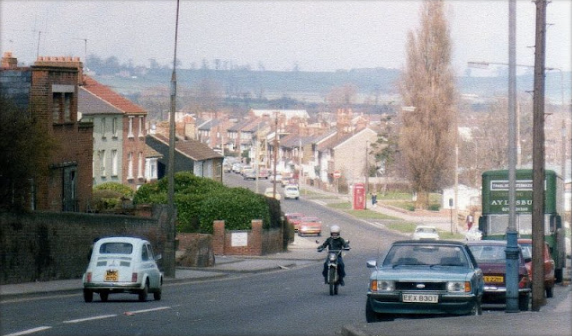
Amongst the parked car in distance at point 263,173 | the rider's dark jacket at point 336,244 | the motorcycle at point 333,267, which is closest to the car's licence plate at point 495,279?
the motorcycle at point 333,267

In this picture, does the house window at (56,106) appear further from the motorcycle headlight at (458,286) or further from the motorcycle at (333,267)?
the motorcycle headlight at (458,286)

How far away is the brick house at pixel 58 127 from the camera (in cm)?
3541

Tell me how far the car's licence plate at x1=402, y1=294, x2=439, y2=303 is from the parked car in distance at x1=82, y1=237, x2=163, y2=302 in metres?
8.70

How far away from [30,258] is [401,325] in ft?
56.8

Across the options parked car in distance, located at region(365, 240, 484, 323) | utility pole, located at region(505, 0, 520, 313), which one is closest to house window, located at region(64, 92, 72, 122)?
utility pole, located at region(505, 0, 520, 313)

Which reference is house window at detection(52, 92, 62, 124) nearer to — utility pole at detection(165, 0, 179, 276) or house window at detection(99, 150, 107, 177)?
A: utility pole at detection(165, 0, 179, 276)

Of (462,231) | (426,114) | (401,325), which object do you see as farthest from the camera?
(426,114)

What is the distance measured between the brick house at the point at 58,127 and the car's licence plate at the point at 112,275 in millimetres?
10239

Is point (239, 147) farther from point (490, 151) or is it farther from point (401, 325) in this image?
point (401, 325)

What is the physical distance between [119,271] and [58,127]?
1641cm

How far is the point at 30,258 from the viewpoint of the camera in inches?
1148

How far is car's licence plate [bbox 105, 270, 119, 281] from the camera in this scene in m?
22.4

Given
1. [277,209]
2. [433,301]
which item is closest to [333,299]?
[433,301]

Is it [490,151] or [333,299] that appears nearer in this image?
[333,299]
